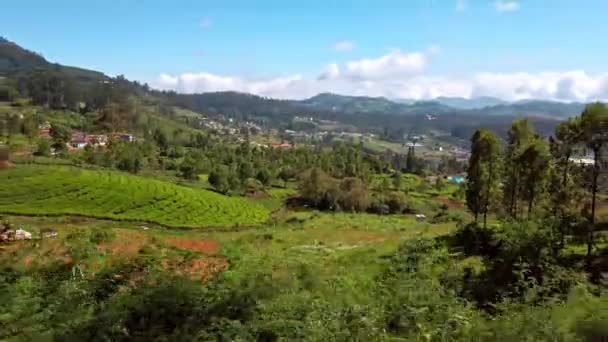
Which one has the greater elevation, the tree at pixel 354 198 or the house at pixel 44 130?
the house at pixel 44 130

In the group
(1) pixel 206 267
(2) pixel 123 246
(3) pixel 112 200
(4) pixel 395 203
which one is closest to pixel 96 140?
(3) pixel 112 200

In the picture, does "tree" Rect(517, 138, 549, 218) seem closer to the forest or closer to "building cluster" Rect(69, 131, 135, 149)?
the forest

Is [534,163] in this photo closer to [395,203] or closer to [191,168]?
[395,203]

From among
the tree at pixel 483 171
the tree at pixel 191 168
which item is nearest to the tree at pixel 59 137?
the tree at pixel 191 168

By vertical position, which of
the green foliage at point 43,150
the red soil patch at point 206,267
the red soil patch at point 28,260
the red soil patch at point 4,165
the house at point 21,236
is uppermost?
the red soil patch at point 206,267

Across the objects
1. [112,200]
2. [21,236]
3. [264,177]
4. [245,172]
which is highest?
[21,236]

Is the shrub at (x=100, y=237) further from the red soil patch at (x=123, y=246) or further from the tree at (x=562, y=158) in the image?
the tree at (x=562, y=158)
